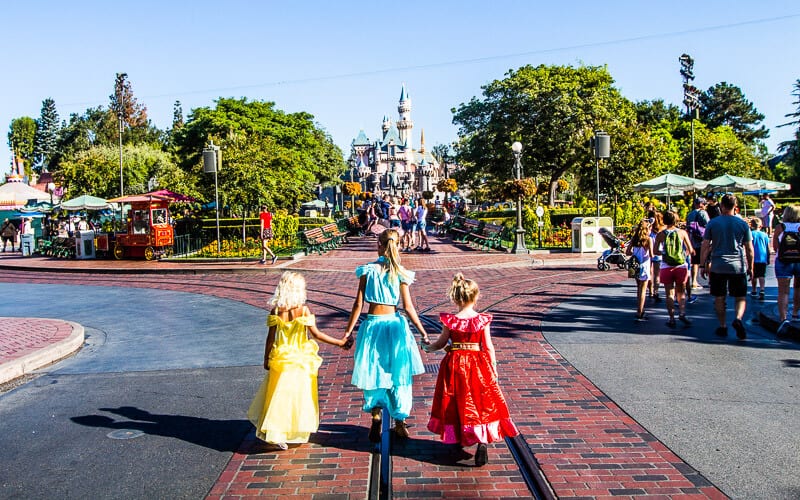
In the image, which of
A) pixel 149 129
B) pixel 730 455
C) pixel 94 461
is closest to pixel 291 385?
pixel 94 461

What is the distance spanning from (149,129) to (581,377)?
105 meters

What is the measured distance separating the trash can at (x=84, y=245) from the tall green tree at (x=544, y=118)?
23094mm

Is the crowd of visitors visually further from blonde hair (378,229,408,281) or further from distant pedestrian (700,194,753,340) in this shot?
blonde hair (378,229,408,281)

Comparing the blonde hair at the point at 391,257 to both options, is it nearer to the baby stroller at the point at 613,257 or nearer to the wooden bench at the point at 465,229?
the baby stroller at the point at 613,257

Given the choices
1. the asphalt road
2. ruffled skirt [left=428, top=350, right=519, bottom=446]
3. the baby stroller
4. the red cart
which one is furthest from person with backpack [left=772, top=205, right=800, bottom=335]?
the red cart

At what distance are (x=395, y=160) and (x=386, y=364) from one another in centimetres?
15183

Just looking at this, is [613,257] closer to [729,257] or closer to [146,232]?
[729,257]

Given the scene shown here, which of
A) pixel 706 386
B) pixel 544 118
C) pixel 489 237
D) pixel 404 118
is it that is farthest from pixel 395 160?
pixel 706 386

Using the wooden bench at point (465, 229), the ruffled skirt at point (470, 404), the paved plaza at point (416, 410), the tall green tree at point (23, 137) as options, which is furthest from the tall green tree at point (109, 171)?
the tall green tree at point (23, 137)

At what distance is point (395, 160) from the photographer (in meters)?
155

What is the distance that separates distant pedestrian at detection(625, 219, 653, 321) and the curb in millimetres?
7785

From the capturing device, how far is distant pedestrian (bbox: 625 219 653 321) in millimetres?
9734

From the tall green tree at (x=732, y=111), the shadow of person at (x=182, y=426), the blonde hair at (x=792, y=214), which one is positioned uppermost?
the tall green tree at (x=732, y=111)

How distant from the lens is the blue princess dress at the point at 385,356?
16.5 feet
